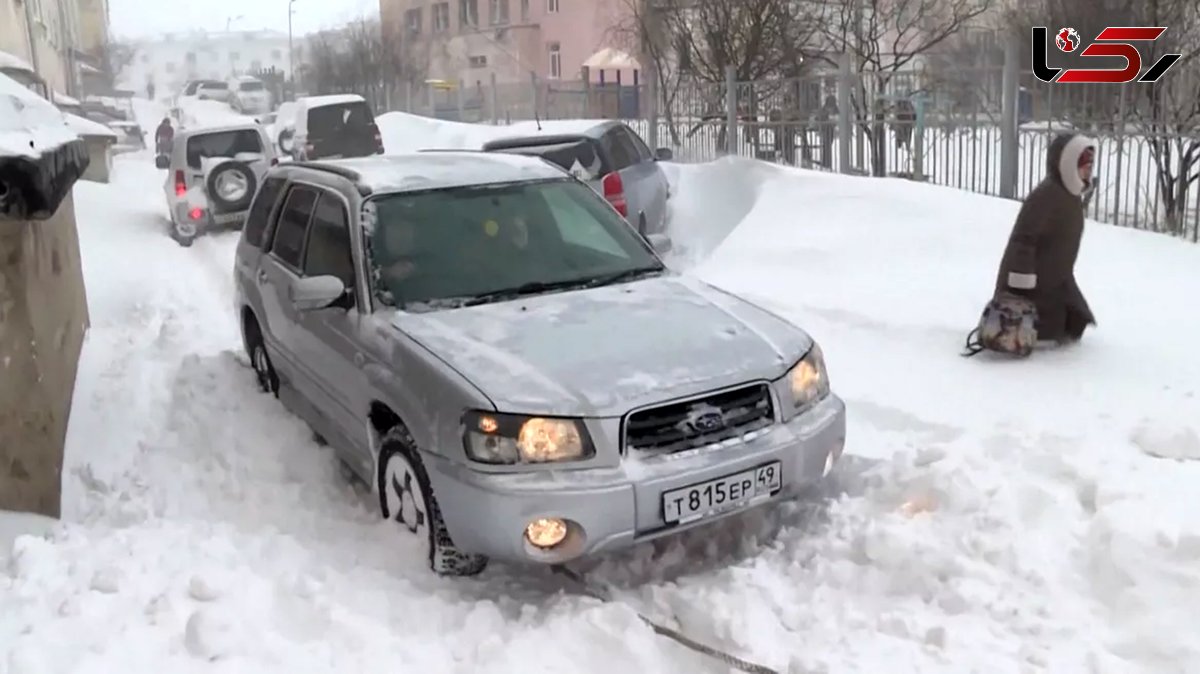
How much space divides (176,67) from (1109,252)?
110 metres

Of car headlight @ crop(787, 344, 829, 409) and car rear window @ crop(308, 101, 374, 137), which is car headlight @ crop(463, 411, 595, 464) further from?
car rear window @ crop(308, 101, 374, 137)

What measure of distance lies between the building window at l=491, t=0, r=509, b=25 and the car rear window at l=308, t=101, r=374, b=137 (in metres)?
32.8

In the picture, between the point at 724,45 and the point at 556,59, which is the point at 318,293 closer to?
the point at 724,45

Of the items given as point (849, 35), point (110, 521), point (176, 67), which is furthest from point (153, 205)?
point (176, 67)

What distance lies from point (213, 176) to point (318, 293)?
36.9 ft

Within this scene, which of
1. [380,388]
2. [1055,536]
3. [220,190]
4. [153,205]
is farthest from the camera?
[153,205]

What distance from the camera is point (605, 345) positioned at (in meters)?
4.17

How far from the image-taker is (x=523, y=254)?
5.04 m

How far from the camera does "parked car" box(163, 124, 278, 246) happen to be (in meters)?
14.9

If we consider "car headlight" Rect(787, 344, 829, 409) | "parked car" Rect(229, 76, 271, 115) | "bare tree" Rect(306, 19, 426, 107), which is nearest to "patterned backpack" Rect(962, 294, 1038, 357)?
"car headlight" Rect(787, 344, 829, 409)

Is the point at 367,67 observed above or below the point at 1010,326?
above

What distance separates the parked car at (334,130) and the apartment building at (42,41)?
4.52 m

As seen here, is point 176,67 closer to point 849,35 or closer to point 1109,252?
point 849,35

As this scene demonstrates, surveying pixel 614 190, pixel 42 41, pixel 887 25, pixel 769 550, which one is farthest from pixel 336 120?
pixel 769 550
